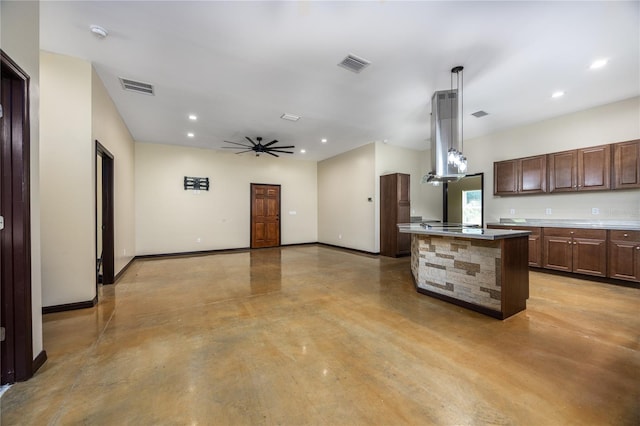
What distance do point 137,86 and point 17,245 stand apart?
3.05 m

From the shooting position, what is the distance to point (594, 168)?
4.56 metres

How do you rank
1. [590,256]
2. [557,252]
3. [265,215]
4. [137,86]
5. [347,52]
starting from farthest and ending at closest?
[265,215] < [557,252] < [590,256] < [137,86] < [347,52]

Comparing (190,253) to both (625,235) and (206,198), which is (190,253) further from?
(625,235)

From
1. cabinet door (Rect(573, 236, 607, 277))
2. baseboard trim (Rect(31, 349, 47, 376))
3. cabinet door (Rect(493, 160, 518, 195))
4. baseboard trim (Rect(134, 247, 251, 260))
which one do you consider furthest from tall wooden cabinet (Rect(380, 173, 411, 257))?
baseboard trim (Rect(31, 349, 47, 376))

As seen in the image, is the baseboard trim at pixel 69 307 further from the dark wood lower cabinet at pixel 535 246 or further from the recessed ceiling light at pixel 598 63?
the dark wood lower cabinet at pixel 535 246

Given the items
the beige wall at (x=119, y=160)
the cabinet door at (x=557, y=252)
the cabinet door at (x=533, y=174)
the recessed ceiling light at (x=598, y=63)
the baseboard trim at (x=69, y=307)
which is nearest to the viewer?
the baseboard trim at (x=69, y=307)

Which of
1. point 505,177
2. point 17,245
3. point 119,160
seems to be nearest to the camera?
point 17,245

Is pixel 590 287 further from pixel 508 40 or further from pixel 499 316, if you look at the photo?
pixel 508 40

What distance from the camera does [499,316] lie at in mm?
2855

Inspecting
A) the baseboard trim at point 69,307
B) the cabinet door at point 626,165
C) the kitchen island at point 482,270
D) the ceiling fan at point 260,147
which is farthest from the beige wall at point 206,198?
the cabinet door at point 626,165

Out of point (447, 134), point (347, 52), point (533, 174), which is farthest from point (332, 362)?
point (533, 174)

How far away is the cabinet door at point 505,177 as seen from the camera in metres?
5.61

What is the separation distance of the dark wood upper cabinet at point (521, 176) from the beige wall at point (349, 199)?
288cm

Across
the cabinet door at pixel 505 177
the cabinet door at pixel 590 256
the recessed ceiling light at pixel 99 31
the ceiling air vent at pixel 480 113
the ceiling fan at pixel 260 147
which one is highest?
the ceiling air vent at pixel 480 113
